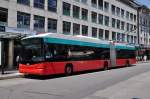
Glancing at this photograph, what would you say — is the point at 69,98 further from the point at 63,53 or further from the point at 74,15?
the point at 74,15

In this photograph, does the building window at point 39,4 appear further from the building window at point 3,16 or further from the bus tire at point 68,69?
the bus tire at point 68,69

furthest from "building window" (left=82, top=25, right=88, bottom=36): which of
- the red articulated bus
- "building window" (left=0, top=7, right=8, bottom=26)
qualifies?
the red articulated bus

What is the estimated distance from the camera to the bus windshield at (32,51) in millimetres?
20047

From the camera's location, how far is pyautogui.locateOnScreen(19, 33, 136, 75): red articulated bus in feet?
66.1

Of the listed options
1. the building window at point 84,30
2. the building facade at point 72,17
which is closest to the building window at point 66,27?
the building facade at point 72,17

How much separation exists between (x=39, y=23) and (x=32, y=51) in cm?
1858

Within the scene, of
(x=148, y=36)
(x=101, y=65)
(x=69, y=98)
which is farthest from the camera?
(x=148, y=36)

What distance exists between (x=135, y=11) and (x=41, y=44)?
199 feet

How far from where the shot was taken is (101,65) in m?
29.4

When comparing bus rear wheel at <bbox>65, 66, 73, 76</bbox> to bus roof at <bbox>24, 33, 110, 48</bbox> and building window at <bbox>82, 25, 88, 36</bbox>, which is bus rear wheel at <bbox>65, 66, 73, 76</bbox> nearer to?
bus roof at <bbox>24, 33, 110, 48</bbox>

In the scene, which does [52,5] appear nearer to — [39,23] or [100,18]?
[39,23]

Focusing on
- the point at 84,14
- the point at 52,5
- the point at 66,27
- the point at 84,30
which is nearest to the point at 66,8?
the point at 66,27

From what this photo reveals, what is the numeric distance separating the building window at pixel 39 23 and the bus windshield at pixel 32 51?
56.2 feet

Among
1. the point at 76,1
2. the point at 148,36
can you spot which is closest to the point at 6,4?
the point at 76,1
